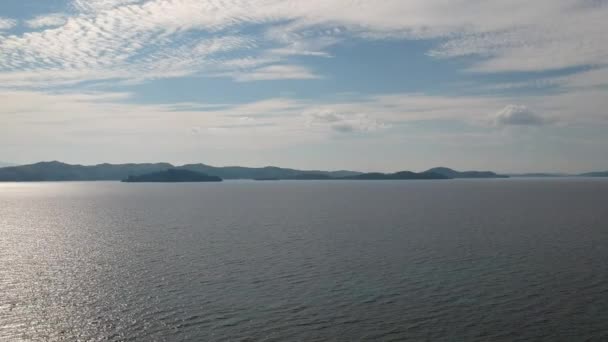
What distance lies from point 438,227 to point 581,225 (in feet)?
105

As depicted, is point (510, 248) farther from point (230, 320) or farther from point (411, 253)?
point (230, 320)

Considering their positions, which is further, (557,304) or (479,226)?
(479,226)

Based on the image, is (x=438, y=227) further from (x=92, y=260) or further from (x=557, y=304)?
(x=92, y=260)

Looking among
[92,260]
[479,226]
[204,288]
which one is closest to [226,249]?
[92,260]

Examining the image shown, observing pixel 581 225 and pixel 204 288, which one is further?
pixel 581 225

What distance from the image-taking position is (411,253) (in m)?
68.3

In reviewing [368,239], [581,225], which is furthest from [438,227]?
[581,225]

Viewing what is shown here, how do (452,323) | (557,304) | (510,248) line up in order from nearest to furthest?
(452,323) → (557,304) → (510,248)

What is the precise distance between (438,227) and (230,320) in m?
71.7

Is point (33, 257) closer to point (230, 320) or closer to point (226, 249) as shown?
point (226, 249)

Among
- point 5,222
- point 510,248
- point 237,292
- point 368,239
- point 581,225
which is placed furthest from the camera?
point 5,222

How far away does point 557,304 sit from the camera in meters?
42.0

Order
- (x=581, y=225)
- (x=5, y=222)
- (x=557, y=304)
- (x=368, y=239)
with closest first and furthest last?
(x=557, y=304) → (x=368, y=239) → (x=581, y=225) → (x=5, y=222)

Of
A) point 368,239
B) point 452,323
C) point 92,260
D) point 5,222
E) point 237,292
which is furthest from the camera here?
point 5,222
